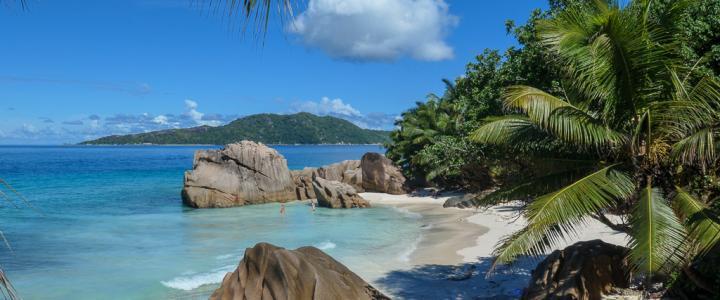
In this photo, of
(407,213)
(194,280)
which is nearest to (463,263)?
(194,280)

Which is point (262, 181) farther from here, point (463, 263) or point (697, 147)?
point (697, 147)

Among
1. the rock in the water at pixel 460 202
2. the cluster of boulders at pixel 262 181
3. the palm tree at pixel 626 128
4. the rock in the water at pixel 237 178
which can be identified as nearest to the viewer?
Result: the palm tree at pixel 626 128

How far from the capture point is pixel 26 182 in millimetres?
59375

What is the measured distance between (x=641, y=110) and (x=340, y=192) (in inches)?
1053

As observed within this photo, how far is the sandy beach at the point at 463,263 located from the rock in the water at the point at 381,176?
12.4 m

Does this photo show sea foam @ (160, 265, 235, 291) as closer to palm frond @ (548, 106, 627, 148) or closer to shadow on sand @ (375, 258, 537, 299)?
shadow on sand @ (375, 258, 537, 299)

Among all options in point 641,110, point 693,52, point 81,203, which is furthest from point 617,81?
point 81,203

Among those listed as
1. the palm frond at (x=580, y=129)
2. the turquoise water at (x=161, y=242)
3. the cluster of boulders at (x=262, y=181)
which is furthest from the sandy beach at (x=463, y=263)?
the cluster of boulders at (x=262, y=181)

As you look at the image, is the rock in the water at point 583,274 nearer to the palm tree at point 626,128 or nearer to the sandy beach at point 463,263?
the sandy beach at point 463,263

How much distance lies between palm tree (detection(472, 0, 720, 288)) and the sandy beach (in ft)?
4.43

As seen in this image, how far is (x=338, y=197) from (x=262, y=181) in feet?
22.7

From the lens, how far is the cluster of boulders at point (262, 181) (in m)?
34.3

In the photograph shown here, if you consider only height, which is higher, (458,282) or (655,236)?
(655,236)

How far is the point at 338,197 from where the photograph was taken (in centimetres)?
3325
